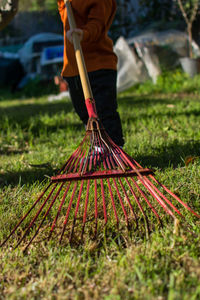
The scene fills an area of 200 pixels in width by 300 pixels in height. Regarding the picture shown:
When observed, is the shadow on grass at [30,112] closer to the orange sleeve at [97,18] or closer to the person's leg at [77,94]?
the person's leg at [77,94]

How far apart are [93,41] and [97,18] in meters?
0.12

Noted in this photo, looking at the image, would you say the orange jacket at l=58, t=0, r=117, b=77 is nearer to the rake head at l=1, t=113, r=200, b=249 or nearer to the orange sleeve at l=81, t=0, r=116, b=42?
the orange sleeve at l=81, t=0, r=116, b=42

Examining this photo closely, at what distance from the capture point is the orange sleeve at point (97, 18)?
6.01 ft

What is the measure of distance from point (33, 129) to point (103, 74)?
4.74 ft

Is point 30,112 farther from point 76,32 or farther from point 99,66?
point 76,32

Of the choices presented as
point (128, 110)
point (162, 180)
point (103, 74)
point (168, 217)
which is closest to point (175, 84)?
point (128, 110)

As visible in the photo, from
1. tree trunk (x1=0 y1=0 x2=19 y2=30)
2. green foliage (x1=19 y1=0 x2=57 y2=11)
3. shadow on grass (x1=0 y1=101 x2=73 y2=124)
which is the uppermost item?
green foliage (x1=19 y1=0 x2=57 y2=11)

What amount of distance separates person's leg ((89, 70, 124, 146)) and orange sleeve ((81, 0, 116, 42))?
24cm

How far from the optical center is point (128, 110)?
3.80m

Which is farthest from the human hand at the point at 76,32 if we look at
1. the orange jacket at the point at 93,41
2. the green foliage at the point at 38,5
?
the green foliage at the point at 38,5

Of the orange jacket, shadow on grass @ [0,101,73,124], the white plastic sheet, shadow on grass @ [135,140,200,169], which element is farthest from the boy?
the white plastic sheet

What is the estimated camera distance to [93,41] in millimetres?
1982

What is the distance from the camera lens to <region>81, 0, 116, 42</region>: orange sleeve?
72.1 inches

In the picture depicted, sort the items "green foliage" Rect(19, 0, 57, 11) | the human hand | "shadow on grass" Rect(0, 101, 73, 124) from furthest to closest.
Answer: "green foliage" Rect(19, 0, 57, 11), "shadow on grass" Rect(0, 101, 73, 124), the human hand
